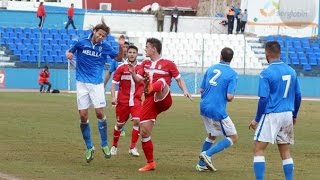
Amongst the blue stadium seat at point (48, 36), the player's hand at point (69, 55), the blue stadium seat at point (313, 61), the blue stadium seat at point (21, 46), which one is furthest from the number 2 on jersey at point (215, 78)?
the blue stadium seat at point (313, 61)

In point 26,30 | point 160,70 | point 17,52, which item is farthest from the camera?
point 26,30

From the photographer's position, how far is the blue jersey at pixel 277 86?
12086mm

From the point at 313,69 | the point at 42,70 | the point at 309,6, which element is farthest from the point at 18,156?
the point at 309,6

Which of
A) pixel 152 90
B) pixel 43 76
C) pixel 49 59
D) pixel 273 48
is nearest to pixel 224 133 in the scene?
pixel 152 90

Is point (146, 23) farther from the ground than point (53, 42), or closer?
farther from the ground

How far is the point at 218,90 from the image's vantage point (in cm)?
1427

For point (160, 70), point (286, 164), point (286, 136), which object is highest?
point (160, 70)

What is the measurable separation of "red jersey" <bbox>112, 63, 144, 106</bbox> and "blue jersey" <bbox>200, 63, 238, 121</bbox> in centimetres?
306

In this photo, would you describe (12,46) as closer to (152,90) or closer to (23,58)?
(23,58)

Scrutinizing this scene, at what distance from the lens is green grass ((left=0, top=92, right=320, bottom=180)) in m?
13.8

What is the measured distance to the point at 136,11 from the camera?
64.4 meters

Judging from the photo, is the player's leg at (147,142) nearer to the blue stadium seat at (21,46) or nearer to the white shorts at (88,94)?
the white shorts at (88,94)

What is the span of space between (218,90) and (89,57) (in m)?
2.42

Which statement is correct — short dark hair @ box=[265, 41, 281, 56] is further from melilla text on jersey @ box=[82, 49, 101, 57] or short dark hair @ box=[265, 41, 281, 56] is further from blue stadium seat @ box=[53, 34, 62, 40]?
blue stadium seat @ box=[53, 34, 62, 40]
